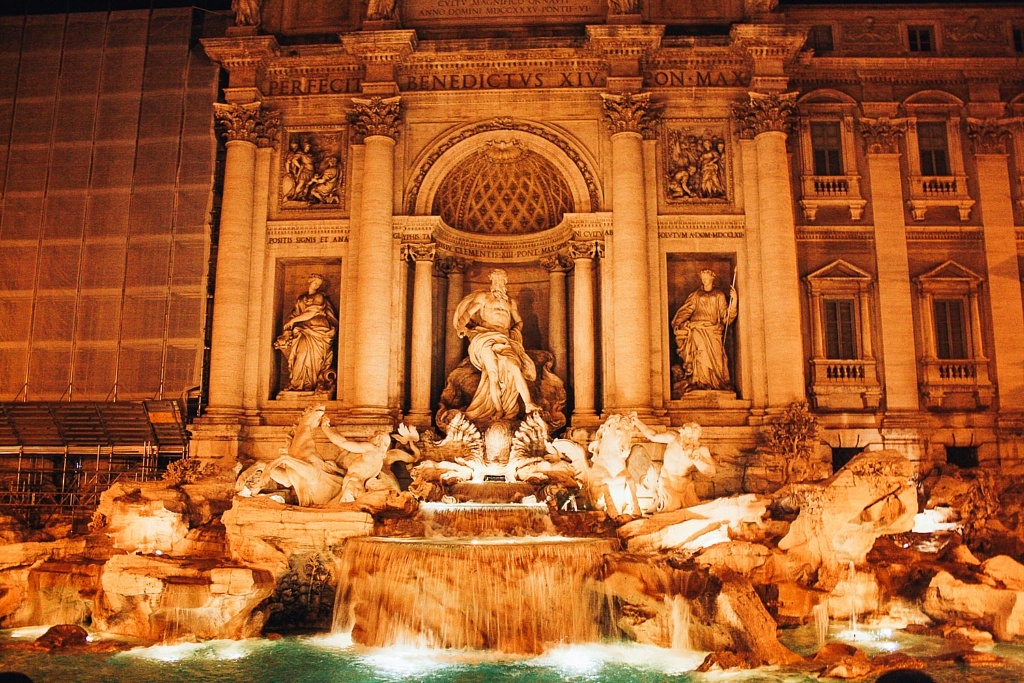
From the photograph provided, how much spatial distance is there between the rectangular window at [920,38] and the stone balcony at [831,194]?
396 cm

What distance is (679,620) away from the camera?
12.4 metres

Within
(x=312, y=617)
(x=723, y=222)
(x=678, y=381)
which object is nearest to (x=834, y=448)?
(x=678, y=381)

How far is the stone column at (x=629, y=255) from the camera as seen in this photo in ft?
62.5

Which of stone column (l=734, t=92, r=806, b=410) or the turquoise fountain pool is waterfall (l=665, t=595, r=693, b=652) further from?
stone column (l=734, t=92, r=806, b=410)

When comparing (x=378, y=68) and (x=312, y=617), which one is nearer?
(x=312, y=617)

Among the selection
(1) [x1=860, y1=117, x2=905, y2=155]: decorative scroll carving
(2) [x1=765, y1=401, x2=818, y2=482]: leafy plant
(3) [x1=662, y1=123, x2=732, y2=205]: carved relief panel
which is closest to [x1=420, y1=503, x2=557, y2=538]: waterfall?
(2) [x1=765, y1=401, x2=818, y2=482]: leafy plant

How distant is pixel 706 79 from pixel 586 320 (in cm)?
674

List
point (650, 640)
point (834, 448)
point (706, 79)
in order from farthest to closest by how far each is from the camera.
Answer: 1. point (706, 79)
2. point (834, 448)
3. point (650, 640)

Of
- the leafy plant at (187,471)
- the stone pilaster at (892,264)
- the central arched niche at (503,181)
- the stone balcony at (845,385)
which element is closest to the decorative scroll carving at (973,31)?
the stone pilaster at (892,264)

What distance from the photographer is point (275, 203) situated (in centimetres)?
2097

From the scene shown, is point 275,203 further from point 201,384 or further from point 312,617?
point 312,617

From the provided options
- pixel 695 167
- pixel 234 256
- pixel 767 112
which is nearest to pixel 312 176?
pixel 234 256

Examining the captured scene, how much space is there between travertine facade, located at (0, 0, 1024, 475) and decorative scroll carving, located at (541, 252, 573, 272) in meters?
0.06

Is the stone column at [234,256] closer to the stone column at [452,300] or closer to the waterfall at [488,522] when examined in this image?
the stone column at [452,300]
